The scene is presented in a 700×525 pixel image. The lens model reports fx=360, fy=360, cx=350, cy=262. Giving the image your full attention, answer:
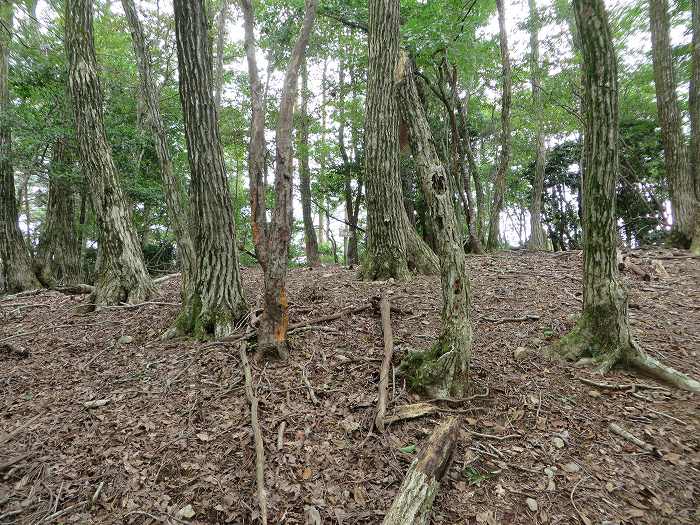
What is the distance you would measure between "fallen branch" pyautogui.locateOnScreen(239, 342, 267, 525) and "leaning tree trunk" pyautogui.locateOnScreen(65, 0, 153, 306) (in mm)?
3242

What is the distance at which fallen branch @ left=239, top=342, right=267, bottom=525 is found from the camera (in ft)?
7.72

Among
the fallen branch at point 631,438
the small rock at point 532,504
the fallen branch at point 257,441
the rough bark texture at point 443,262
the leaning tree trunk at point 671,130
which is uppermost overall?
the leaning tree trunk at point 671,130

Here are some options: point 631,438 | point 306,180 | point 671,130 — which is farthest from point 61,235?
point 671,130

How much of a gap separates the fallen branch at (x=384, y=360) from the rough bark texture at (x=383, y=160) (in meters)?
1.51

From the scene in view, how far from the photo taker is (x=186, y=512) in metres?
2.37

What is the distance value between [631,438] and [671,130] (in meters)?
7.44

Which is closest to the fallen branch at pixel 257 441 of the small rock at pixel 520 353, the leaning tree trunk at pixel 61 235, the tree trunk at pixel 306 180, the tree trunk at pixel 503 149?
the small rock at pixel 520 353

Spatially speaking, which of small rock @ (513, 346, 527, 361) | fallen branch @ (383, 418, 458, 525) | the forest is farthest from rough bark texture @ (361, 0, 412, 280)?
fallen branch @ (383, 418, 458, 525)

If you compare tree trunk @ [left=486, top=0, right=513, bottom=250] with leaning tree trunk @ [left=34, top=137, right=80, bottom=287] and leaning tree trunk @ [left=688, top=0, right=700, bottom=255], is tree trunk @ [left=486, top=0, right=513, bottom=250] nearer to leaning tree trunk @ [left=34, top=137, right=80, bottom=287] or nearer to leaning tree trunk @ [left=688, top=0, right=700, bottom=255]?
leaning tree trunk @ [left=688, top=0, right=700, bottom=255]

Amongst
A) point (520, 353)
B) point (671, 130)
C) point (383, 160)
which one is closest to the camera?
point (520, 353)

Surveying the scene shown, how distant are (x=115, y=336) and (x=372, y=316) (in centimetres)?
337

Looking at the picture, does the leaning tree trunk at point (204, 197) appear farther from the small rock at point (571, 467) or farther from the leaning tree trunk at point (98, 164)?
the small rock at point (571, 467)

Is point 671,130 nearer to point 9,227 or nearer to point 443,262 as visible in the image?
point 443,262

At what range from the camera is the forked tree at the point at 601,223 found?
3.48 m
